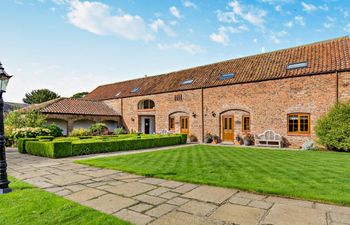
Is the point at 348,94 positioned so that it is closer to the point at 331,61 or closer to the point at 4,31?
the point at 331,61

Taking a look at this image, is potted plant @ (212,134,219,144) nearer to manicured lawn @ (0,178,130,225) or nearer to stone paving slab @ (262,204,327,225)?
stone paving slab @ (262,204,327,225)

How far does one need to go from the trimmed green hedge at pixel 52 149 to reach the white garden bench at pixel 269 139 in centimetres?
1196

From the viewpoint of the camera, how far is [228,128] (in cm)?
1691

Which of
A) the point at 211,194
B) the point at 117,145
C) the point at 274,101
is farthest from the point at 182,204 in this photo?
the point at 274,101

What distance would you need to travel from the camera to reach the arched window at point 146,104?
22809mm

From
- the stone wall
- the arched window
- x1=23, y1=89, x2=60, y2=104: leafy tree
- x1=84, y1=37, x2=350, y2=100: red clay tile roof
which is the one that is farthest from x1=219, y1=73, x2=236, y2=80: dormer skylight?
x1=23, y1=89, x2=60, y2=104: leafy tree

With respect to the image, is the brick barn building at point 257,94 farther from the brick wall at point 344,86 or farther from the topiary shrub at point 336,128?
the topiary shrub at point 336,128

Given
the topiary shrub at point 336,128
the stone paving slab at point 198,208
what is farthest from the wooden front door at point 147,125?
the stone paving slab at point 198,208

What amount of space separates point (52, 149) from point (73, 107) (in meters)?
13.5

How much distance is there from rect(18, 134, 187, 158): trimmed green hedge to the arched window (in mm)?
8288

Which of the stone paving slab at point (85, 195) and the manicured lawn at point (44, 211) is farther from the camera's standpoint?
the stone paving slab at point (85, 195)

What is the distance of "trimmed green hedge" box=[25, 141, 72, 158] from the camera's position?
32.1 ft

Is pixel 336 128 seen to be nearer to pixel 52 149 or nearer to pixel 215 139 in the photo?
pixel 215 139

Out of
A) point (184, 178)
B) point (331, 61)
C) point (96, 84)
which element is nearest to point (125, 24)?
A: point (184, 178)
